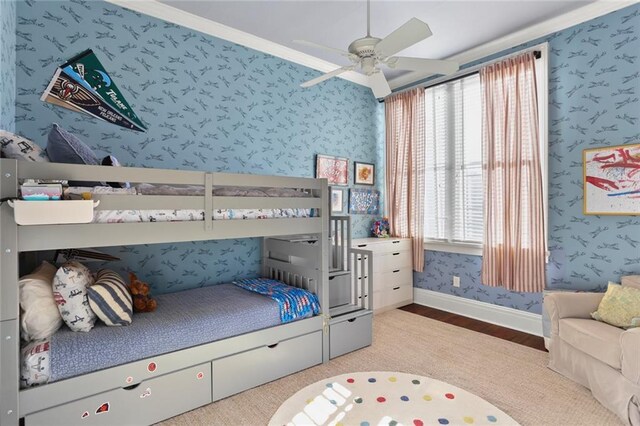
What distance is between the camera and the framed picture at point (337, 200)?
13.4 ft

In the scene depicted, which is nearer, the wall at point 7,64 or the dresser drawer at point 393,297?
the wall at point 7,64

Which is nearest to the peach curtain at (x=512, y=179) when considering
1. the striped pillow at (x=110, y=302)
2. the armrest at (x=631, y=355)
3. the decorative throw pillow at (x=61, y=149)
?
the armrest at (x=631, y=355)

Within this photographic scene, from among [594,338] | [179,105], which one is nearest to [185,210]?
[179,105]

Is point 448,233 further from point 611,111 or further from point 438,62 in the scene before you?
point 438,62

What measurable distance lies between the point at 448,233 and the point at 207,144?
9.36 feet

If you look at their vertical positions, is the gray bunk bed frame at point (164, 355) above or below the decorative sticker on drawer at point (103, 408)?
above

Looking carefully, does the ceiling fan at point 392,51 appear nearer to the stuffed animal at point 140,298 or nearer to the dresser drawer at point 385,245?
the stuffed animal at point 140,298

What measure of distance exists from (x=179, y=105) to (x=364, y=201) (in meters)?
2.49

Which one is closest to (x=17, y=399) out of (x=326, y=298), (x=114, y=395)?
(x=114, y=395)

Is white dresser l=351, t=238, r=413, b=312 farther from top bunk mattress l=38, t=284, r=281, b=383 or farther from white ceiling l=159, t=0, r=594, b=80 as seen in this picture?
white ceiling l=159, t=0, r=594, b=80

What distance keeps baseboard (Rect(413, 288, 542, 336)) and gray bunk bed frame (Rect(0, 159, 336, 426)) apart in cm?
196

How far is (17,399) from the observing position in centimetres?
151

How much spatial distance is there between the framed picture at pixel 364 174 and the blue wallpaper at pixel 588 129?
2.03 meters

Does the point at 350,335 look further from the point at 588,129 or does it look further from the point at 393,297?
the point at 588,129
